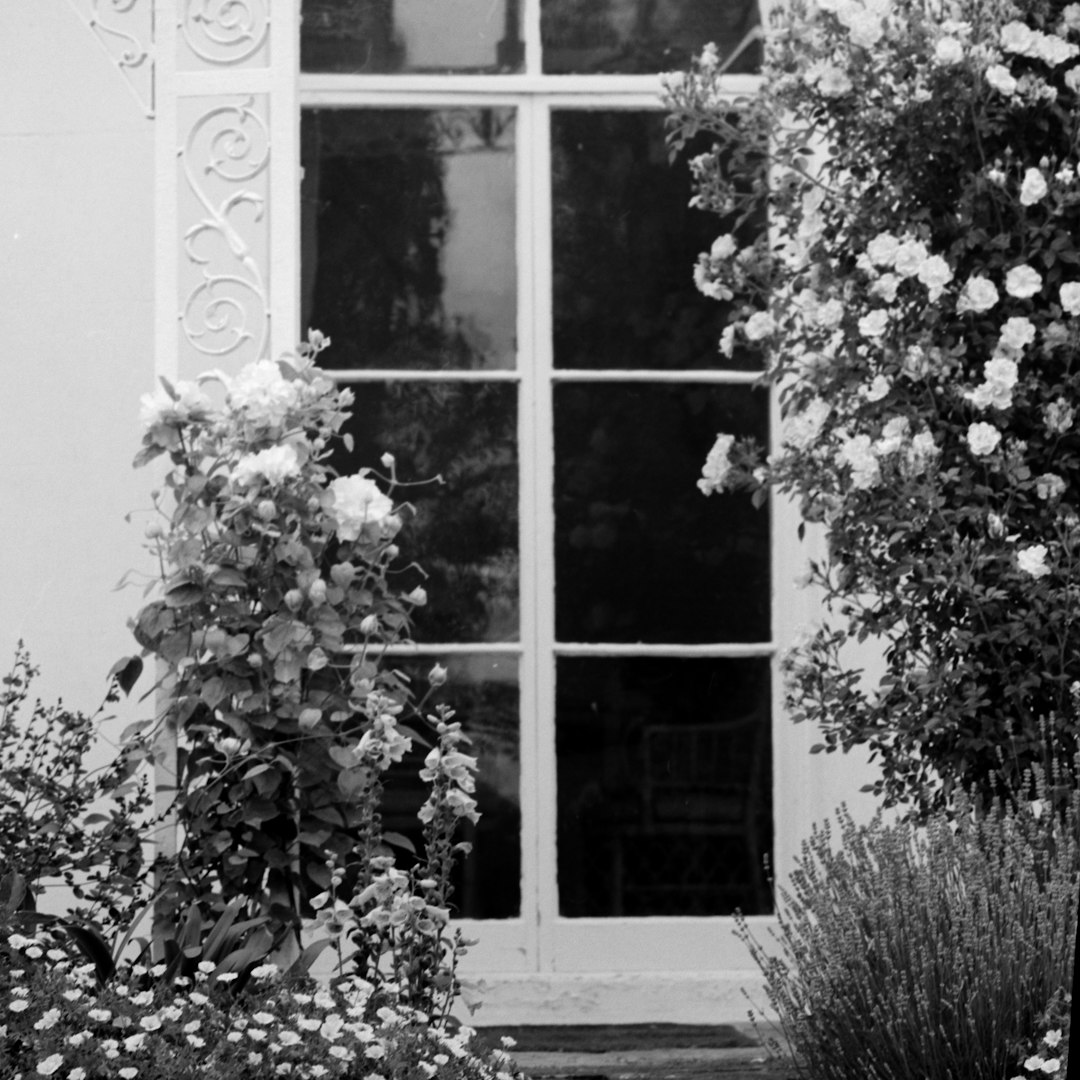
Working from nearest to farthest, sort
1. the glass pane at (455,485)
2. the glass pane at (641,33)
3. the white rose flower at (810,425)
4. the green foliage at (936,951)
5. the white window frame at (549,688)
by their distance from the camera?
1. the green foliage at (936,951)
2. the white rose flower at (810,425)
3. the white window frame at (549,688)
4. the glass pane at (455,485)
5. the glass pane at (641,33)

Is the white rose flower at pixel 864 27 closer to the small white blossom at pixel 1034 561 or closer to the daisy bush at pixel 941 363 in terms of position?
the daisy bush at pixel 941 363

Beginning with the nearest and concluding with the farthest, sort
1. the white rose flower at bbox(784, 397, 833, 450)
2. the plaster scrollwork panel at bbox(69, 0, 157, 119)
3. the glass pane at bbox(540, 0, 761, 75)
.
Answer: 1. the white rose flower at bbox(784, 397, 833, 450)
2. the plaster scrollwork panel at bbox(69, 0, 157, 119)
3. the glass pane at bbox(540, 0, 761, 75)

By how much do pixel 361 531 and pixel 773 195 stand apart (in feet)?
3.87

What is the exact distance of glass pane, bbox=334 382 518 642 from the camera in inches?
184

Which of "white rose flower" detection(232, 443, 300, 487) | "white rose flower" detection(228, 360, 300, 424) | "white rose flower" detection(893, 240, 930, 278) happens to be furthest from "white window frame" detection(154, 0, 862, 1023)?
"white rose flower" detection(893, 240, 930, 278)

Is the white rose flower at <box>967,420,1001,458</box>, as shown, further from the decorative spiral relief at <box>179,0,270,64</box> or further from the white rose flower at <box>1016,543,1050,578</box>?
the decorative spiral relief at <box>179,0,270,64</box>

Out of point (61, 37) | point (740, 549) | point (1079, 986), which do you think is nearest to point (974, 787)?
point (740, 549)

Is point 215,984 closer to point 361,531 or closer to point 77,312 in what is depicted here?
point 361,531

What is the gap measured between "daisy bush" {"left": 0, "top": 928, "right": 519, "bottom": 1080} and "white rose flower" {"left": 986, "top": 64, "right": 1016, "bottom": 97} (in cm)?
208

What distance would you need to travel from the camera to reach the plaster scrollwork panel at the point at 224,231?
3.98 metres

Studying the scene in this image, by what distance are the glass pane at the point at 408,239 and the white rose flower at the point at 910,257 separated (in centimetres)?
140

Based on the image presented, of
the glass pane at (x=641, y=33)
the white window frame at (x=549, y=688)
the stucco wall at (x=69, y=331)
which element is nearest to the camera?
the stucco wall at (x=69, y=331)

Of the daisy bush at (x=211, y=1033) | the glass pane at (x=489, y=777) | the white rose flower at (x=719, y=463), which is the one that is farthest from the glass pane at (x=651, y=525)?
the daisy bush at (x=211, y=1033)

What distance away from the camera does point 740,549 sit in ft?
15.5
